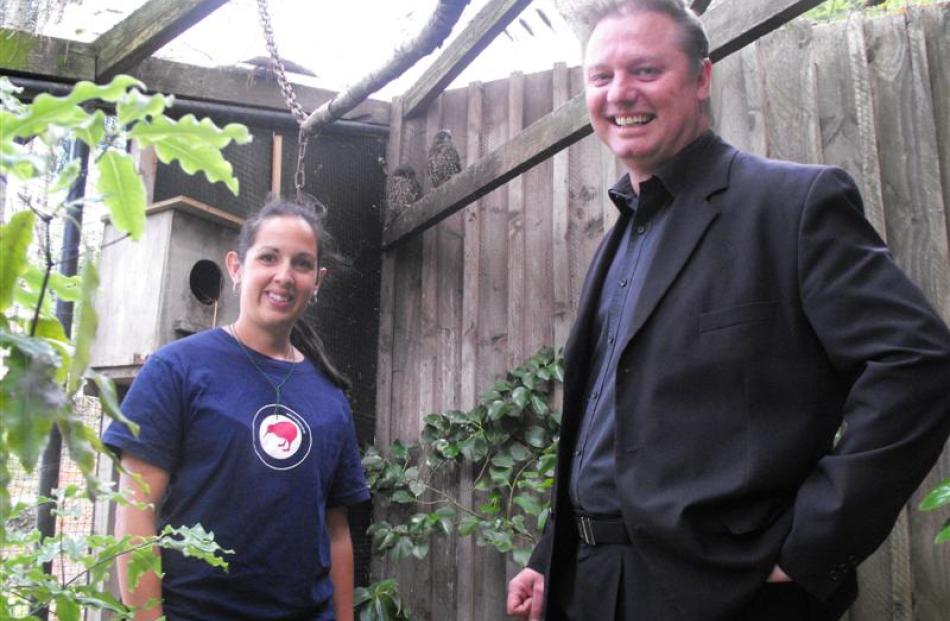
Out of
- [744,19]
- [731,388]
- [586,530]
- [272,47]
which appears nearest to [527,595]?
[586,530]

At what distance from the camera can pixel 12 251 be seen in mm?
663

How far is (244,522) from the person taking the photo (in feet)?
6.23

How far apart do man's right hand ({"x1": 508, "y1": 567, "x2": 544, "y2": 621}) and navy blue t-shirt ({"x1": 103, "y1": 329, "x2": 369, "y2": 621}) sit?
0.54 meters

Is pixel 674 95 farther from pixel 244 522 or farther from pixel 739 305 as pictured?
pixel 244 522

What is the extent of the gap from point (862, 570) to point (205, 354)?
1.75 m

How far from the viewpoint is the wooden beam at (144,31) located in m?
2.91

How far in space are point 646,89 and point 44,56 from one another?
244 cm

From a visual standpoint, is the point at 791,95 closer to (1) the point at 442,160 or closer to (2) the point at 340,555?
(1) the point at 442,160

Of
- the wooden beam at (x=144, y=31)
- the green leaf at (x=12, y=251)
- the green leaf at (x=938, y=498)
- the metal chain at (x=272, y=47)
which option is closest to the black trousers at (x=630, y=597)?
the green leaf at (x=938, y=498)

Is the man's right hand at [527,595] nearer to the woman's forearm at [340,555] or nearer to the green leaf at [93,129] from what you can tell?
the woman's forearm at [340,555]

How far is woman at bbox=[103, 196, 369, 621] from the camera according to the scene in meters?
1.84

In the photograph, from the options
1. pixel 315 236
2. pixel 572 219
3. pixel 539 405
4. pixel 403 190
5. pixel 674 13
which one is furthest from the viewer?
pixel 403 190

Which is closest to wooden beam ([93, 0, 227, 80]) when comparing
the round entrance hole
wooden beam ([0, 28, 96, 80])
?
wooden beam ([0, 28, 96, 80])

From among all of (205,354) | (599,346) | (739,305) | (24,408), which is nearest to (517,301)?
(205,354)
